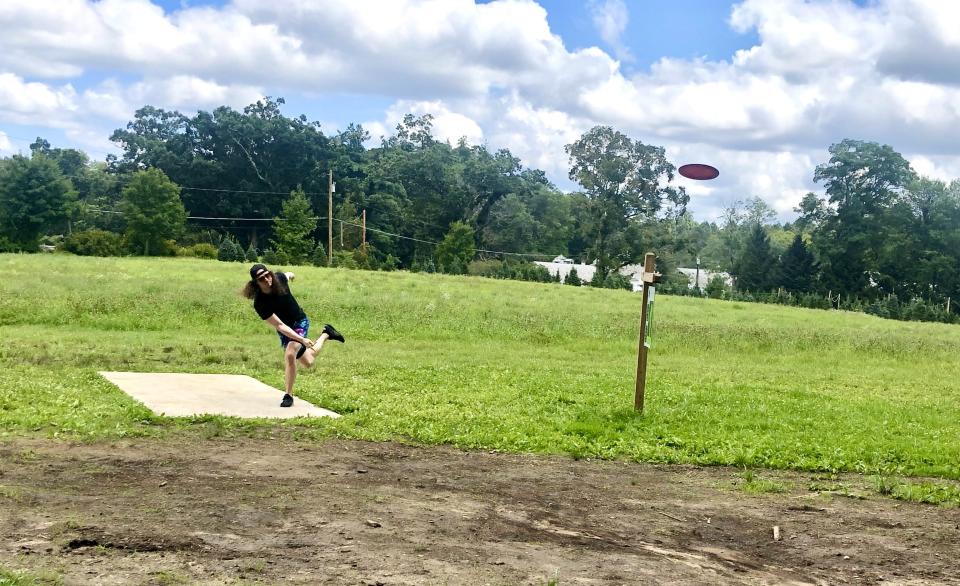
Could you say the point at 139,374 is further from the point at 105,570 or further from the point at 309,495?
the point at 105,570

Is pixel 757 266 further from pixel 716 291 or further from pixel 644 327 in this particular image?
pixel 644 327

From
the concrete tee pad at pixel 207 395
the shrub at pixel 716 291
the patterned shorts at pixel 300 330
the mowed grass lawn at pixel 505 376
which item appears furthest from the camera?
the shrub at pixel 716 291

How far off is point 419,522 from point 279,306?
475 cm

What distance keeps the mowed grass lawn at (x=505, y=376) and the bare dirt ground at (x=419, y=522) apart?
0.85 metres

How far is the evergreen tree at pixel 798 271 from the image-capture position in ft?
238

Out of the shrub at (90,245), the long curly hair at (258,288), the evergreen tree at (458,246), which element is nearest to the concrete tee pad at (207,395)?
the long curly hair at (258,288)

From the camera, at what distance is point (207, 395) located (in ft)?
33.5

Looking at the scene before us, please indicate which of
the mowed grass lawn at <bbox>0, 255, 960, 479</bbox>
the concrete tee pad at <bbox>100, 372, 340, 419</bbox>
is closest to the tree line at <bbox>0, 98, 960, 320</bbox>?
the mowed grass lawn at <bbox>0, 255, 960, 479</bbox>

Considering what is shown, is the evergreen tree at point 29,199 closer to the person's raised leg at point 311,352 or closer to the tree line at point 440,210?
the tree line at point 440,210

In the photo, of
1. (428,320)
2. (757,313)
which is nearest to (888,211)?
(757,313)

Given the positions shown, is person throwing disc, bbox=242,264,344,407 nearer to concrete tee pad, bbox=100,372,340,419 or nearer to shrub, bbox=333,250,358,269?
concrete tee pad, bbox=100,372,340,419

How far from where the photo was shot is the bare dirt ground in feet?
15.2

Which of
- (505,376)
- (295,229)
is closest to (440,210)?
(295,229)

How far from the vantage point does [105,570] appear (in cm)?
436
